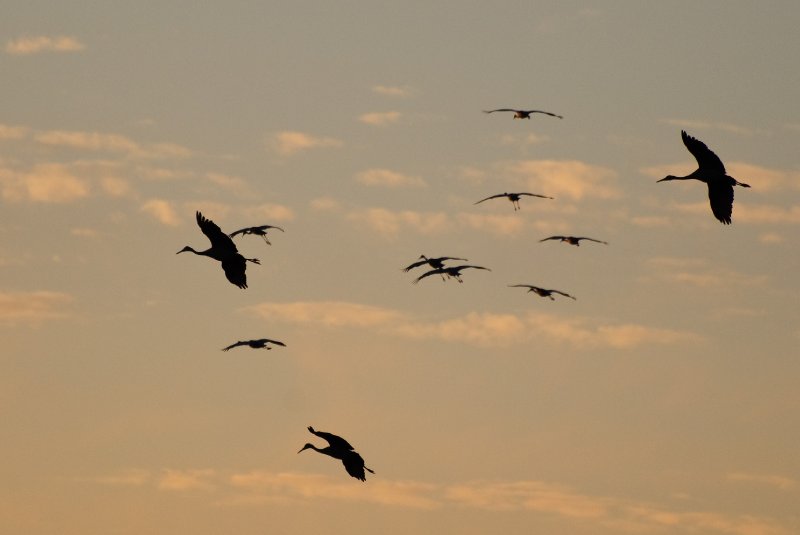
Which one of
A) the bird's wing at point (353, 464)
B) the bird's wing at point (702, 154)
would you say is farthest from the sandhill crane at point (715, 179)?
the bird's wing at point (353, 464)

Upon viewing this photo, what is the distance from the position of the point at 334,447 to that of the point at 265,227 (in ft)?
41.4

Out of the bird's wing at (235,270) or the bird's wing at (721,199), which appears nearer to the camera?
the bird's wing at (721,199)

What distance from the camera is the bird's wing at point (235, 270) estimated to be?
128m

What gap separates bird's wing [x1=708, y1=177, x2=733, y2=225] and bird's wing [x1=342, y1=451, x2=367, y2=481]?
53.4ft

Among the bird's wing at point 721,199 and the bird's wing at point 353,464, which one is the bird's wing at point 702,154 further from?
the bird's wing at point 353,464

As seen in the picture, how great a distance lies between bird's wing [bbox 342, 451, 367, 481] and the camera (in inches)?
4862

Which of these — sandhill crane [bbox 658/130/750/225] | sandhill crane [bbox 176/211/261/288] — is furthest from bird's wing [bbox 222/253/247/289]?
sandhill crane [bbox 658/130/750/225]

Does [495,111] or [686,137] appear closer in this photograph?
[686,137]

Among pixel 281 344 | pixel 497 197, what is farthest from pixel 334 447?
pixel 497 197

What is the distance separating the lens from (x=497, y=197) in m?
134

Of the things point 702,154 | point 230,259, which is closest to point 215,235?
point 230,259

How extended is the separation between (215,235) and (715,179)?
18989 mm

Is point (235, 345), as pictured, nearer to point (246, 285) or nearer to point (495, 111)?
point (246, 285)

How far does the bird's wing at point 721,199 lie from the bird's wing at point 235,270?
18166 millimetres
